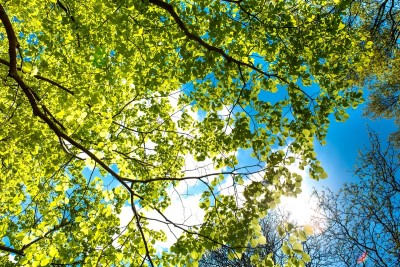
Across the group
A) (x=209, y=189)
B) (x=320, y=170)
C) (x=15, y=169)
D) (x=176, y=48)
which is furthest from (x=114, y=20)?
(x=15, y=169)

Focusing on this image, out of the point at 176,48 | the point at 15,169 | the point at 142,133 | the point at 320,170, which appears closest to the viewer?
the point at 320,170

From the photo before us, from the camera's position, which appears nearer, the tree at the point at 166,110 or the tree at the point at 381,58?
the tree at the point at 166,110

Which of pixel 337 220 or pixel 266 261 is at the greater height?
pixel 337 220

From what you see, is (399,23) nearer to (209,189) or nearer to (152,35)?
(152,35)

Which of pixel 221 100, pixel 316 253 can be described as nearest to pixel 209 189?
pixel 221 100

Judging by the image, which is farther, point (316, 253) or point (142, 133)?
point (316, 253)

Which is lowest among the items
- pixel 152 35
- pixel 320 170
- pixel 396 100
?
pixel 320 170

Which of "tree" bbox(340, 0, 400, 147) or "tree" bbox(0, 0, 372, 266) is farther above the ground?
"tree" bbox(340, 0, 400, 147)

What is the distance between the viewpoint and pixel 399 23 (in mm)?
13789

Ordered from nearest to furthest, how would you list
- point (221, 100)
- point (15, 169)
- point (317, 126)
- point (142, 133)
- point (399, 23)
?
point (317, 126) < point (221, 100) < point (15, 169) < point (142, 133) < point (399, 23)

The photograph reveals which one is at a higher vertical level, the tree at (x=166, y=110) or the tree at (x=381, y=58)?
Answer: the tree at (x=381, y=58)

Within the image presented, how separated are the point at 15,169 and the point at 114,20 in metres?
6.55

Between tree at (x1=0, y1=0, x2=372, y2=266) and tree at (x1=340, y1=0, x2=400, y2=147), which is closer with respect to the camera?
tree at (x1=0, y1=0, x2=372, y2=266)

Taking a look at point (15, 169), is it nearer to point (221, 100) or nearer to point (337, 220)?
point (221, 100)
